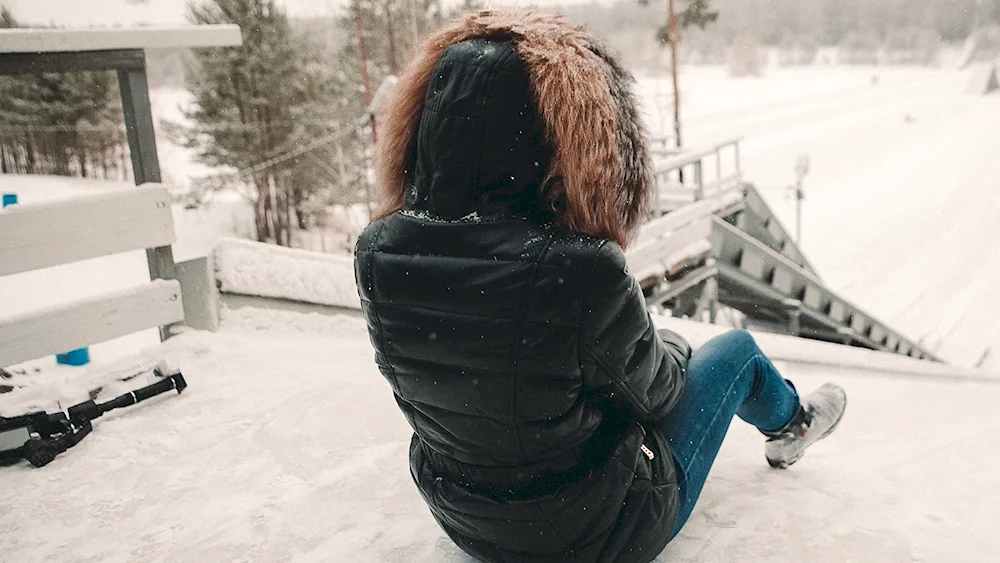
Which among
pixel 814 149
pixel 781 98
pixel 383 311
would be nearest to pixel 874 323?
pixel 383 311

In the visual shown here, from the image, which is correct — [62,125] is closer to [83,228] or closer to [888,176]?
[83,228]

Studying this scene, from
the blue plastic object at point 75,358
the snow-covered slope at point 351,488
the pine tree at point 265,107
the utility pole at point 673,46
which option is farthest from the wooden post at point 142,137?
the utility pole at point 673,46

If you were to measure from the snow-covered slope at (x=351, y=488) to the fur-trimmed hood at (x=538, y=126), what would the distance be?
1010 mm

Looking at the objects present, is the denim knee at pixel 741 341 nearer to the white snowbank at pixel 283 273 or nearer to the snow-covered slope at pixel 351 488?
the snow-covered slope at pixel 351 488

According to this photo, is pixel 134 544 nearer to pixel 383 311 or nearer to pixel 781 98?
pixel 383 311

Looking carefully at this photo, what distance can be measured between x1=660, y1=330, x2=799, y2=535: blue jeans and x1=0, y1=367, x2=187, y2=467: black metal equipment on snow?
2246 mm

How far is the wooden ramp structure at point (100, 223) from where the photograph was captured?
3059 millimetres

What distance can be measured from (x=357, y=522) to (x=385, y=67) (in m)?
21.0

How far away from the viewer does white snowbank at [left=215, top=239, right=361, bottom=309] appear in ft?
13.5

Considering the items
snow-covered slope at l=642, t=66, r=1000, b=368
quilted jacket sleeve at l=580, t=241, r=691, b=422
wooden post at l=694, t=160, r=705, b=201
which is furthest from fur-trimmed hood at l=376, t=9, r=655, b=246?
snow-covered slope at l=642, t=66, r=1000, b=368

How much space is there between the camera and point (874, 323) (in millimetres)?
11312

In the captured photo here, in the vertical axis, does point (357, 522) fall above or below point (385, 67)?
below

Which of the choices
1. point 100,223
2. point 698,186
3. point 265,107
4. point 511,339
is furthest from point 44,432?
point 265,107

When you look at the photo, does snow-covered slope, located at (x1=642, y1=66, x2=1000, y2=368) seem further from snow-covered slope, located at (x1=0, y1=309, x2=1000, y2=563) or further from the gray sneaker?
the gray sneaker
